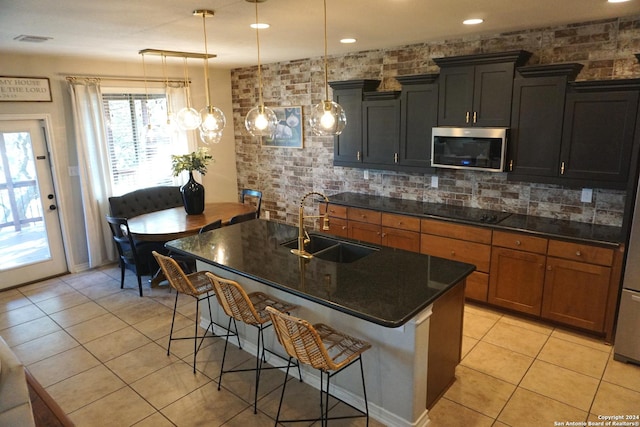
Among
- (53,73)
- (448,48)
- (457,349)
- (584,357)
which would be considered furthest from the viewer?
(53,73)

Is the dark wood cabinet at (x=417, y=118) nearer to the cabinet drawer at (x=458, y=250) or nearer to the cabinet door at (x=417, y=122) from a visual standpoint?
the cabinet door at (x=417, y=122)

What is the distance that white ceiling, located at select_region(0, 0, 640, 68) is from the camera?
2.84 meters

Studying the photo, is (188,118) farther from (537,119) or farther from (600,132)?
(600,132)

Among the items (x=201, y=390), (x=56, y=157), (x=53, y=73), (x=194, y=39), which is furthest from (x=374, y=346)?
(x=53, y=73)

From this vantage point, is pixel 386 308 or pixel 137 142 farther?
pixel 137 142

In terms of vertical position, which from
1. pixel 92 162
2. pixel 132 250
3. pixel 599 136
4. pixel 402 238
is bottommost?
pixel 132 250

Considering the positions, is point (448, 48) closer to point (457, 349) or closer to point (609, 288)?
point (609, 288)

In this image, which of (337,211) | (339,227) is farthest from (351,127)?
(339,227)

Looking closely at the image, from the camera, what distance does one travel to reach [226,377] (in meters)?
3.15

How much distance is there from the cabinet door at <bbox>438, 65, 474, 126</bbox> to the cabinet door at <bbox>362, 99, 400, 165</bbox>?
0.56 meters

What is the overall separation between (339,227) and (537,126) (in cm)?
239

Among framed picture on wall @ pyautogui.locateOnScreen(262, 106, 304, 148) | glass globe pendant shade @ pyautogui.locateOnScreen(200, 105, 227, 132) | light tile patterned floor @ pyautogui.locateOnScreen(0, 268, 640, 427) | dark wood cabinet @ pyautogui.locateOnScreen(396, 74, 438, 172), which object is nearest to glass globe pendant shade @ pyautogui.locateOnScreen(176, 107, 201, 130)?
glass globe pendant shade @ pyautogui.locateOnScreen(200, 105, 227, 132)

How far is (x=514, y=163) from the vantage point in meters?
3.90

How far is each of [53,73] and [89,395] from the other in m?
3.91
